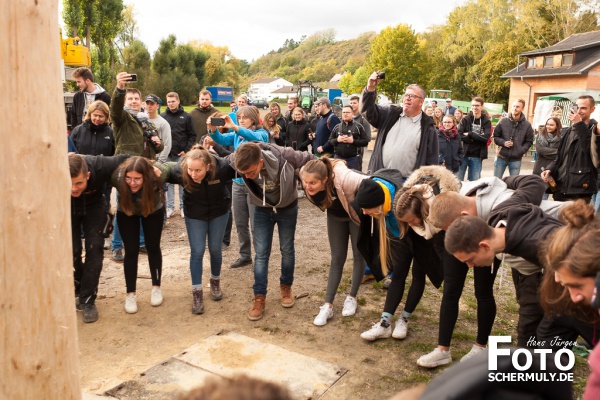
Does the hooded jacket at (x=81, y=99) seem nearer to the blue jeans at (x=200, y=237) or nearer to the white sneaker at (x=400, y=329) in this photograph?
the blue jeans at (x=200, y=237)

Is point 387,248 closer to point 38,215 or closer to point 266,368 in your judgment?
point 266,368

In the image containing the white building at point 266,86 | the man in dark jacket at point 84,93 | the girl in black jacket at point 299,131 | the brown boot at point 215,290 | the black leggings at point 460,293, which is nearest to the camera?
the black leggings at point 460,293

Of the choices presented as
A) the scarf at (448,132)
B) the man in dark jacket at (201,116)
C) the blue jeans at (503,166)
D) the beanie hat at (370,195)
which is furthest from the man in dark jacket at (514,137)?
the beanie hat at (370,195)

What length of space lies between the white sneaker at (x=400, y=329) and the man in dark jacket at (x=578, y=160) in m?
3.17

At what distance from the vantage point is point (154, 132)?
6.32 meters

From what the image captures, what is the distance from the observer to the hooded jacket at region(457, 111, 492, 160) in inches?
360

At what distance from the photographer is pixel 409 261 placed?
4234 mm

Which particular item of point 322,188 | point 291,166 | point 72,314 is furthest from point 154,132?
point 72,314

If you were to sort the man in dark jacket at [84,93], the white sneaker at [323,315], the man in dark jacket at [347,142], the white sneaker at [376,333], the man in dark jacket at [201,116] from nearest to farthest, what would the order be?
the white sneaker at [376,333] → the white sneaker at [323,315] → the man in dark jacket at [84,93] → the man in dark jacket at [201,116] → the man in dark jacket at [347,142]

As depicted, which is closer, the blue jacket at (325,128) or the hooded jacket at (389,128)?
the hooded jacket at (389,128)

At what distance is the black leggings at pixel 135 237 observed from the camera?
4707mm

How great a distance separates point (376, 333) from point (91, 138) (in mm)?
3802

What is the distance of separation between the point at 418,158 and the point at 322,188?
129cm

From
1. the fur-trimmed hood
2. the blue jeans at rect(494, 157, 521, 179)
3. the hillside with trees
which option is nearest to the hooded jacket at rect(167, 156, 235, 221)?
the fur-trimmed hood
